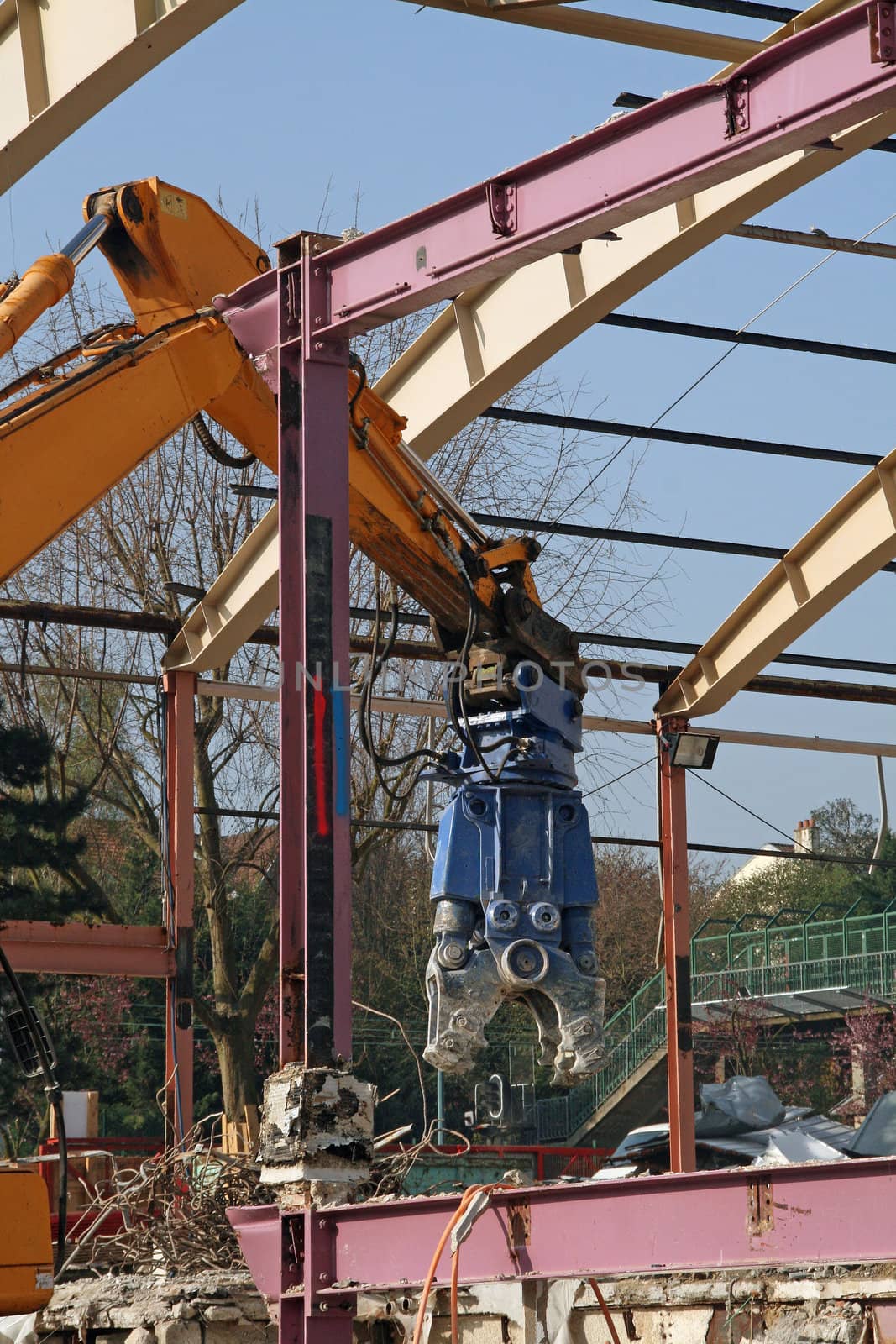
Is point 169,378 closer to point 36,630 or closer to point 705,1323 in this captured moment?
point 705,1323

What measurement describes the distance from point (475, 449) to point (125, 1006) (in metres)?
9.91

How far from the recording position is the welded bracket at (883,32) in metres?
6.02

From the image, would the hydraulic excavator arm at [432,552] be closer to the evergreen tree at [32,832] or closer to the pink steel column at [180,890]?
the pink steel column at [180,890]

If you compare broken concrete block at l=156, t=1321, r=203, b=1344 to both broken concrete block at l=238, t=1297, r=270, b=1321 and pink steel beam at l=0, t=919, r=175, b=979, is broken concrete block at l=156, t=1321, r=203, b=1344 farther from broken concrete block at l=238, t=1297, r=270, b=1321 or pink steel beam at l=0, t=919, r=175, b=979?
pink steel beam at l=0, t=919, r=175, b=979

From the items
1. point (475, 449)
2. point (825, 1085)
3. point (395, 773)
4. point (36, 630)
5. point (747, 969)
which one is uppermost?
point (475, 449)

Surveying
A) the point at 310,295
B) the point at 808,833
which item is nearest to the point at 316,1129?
the point at 310,295

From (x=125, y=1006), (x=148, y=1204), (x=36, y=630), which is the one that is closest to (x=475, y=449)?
(x=36, y=630)

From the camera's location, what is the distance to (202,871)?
25453 mm

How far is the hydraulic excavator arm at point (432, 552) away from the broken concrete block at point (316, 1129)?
2.44 meters

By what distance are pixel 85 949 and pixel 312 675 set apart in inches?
266

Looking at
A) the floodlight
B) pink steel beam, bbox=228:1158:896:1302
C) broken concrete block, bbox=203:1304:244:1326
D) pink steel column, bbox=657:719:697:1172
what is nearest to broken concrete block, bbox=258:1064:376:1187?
pink steel beam, bbox=228:1158:896:1302

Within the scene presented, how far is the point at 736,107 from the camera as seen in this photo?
6539 millimetres

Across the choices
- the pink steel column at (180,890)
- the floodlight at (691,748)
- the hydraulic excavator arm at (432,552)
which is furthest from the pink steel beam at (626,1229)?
the floodlight at (691,748)

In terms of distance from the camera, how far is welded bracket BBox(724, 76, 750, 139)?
Result: 256 inches
